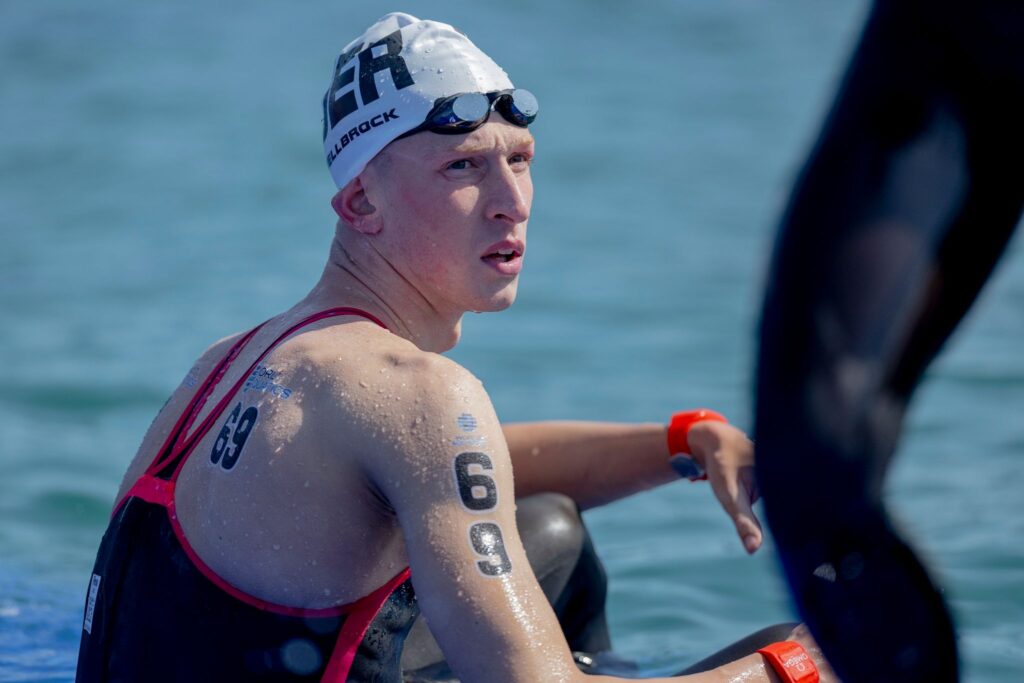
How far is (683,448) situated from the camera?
4.34 meters

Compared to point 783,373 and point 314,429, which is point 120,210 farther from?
point 783,373

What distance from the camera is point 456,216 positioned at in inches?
134

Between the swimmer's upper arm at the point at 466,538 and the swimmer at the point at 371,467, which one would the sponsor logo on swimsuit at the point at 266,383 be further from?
the swimmer's upper arm at the point at 466,538

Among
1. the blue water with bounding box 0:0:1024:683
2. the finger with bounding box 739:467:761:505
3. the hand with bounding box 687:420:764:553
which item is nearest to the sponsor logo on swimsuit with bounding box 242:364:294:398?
the blue water with bounding box 0:0:1024:683

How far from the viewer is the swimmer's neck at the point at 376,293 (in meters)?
3.39

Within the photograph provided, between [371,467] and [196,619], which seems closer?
[371,467]

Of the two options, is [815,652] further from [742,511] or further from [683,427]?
[683,427]

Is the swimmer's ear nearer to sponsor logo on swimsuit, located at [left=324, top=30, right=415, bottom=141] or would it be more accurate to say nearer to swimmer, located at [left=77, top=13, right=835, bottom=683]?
swimmer, located at [left=77, top=13, right=835, bottom=683]

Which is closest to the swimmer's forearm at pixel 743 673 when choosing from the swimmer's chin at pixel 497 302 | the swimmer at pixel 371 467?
the swimmer at pixel 371 467

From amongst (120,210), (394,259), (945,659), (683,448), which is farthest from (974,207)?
(120,210)

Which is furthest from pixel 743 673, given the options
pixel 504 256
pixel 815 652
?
pixel 504 256

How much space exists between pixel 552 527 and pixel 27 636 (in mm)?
1945

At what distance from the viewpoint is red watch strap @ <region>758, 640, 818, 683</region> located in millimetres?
3264

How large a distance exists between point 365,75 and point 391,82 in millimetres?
93
